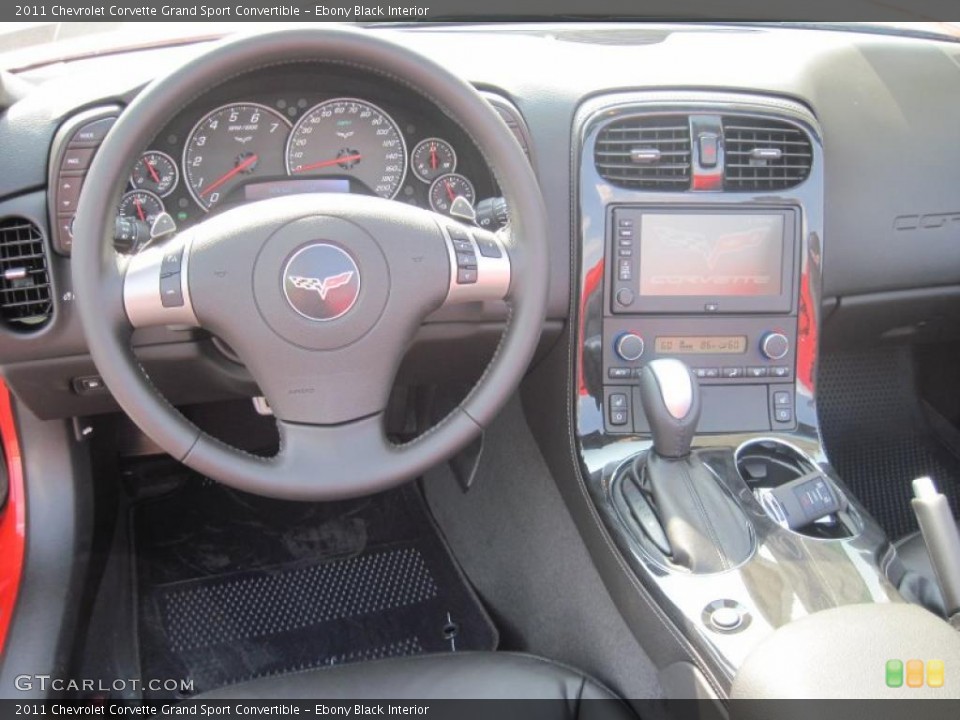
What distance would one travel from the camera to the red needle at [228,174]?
1.47m

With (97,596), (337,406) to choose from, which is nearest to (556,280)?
(337,406)

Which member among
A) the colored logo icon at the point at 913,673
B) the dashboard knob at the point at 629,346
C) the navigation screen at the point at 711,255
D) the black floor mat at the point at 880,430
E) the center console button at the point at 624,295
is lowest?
the black floor mat at the point at 880,430

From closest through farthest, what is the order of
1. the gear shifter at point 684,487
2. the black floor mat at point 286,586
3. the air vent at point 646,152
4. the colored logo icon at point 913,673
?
1. the colored logo icon at point 913,673
2. the gear shifter at point 684,487
3. the air vent at point 646,152
4. the black floor mat at point 286,586

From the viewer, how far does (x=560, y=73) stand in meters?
1.63

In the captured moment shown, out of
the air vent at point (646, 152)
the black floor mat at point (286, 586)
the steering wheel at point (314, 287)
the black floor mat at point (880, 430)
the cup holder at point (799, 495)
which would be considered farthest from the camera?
the black floor mat at point (880, 430)

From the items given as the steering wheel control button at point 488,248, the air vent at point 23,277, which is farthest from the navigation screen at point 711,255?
the air vent at point 23,277

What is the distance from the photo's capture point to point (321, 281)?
122 centimetres

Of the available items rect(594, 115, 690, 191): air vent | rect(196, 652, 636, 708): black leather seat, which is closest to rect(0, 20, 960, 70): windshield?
rect(594, 115, 690, 191): air vent

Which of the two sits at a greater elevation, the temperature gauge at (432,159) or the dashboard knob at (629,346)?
the temperature gauge at (432,159)

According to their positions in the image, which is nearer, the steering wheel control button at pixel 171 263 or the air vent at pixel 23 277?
the steering wheel control button at pixel 171 263

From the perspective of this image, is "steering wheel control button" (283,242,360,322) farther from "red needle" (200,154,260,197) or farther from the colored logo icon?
the colored logo icon

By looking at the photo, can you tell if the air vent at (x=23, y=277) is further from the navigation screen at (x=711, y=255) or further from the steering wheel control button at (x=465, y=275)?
the navigation screen at (x=711, y=255)

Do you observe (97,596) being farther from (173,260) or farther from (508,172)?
(508,172)

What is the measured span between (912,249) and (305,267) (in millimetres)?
1291
